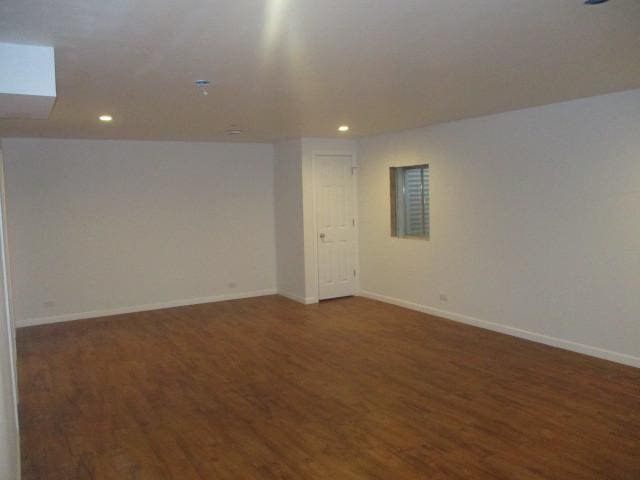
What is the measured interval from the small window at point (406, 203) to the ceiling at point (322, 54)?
1.79 meters

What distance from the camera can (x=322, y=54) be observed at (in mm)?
2893

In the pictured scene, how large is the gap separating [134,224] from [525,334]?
5190 mm

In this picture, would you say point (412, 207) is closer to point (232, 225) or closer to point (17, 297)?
point (232, 225)

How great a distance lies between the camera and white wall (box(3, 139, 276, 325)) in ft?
20.4

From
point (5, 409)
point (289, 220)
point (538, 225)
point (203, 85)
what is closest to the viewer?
point (5, 409)

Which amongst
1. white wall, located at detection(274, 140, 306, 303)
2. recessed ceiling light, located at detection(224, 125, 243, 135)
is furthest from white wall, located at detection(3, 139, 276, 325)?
recessed ceiling light, located at detection(224, 125, 243, 135)

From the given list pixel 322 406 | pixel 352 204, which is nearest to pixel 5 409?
pixel 322 406

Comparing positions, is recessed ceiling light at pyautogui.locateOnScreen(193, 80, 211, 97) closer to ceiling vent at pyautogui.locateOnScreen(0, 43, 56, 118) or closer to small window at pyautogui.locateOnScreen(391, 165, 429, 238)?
ceiling vent at pyautogui.locateOnScreen(0, 43, 56, 118)

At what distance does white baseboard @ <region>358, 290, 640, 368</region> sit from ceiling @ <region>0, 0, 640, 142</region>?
2307mm

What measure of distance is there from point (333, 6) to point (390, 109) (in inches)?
106

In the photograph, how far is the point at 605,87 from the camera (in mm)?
3982

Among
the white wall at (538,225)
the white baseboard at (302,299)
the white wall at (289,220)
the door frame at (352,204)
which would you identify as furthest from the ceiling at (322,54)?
the white baseboard at (302,299)

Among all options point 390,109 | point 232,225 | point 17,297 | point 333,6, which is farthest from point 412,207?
point 17,297

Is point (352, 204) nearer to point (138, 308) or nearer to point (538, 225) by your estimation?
point (538, 225)
